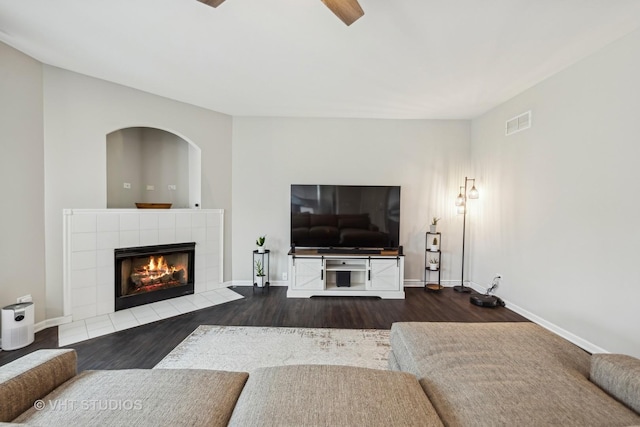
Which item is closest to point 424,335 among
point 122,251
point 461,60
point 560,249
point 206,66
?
point 560,249

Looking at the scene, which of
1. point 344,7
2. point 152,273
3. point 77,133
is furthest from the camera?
point 152,273

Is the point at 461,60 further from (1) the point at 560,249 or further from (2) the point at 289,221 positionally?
(2) the point at 289,221

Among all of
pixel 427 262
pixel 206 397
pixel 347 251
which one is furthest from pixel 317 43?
pixel 427 262

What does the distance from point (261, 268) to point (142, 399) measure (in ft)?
10.2

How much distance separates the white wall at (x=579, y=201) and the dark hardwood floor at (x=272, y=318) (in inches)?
26.3

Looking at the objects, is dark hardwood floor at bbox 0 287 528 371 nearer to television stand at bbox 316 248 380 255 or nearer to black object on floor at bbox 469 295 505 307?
black object on floor at bbox 469 295 505 307

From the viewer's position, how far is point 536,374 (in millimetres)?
1233

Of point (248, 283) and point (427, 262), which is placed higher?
point (427, 262)

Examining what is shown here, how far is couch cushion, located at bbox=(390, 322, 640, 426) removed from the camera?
39.0 inches

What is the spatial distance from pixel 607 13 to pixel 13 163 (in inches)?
200

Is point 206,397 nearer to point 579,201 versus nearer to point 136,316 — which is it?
point 136,316

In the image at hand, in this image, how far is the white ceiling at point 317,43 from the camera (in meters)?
1.88

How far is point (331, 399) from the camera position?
3.36 ft

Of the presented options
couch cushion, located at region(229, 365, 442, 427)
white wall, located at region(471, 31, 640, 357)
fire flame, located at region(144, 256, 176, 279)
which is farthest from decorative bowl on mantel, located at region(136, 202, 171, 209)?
white wall, located at region(471, 31, 640, 357)
